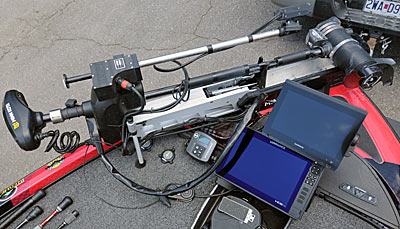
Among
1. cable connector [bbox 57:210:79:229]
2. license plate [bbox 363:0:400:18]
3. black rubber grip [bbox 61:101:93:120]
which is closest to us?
black rubber grip [bbox 61:101:93:120]

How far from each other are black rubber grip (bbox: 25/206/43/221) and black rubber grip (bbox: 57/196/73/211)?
0.10 meters

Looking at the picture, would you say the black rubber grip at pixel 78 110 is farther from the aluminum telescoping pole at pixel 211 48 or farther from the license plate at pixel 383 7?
the license plate at pixel 383 7

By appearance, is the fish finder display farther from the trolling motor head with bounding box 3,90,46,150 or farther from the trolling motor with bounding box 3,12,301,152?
the trolling motor head with bounding box 3,90,46,150

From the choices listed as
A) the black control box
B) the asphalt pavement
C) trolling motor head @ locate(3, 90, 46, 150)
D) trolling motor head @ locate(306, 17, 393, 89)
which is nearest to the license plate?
the asphalt pavement

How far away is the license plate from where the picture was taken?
2.72 m

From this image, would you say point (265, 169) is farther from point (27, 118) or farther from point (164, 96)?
point (27, 118)

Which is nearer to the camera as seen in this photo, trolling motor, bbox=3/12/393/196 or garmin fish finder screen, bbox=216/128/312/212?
trolling motor, bbox=3/12/393/196

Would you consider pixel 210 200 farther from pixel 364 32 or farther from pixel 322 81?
pixel 364 32

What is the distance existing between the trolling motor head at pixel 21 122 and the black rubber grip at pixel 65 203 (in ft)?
1.35

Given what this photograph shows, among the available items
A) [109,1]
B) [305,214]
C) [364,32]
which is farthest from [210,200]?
[109,1]

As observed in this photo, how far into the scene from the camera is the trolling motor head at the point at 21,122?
1.45m

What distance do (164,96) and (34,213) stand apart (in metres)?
0.89

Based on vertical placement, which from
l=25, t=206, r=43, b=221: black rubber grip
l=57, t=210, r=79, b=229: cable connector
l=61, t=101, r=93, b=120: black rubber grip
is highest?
l=61, t=101, r=93, b=120: black rubber grip

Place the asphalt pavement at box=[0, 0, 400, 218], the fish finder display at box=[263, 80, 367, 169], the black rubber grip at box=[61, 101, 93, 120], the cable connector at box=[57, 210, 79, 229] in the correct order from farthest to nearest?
the asphalt pavement at box=[0, 0, 400, 218] < the cable connector at box=[57, 210, 79, 229] < the black rubber grip at box=[61, 101, 93, 120] < the fish finder display at box=[263, 80, 367, 169]
